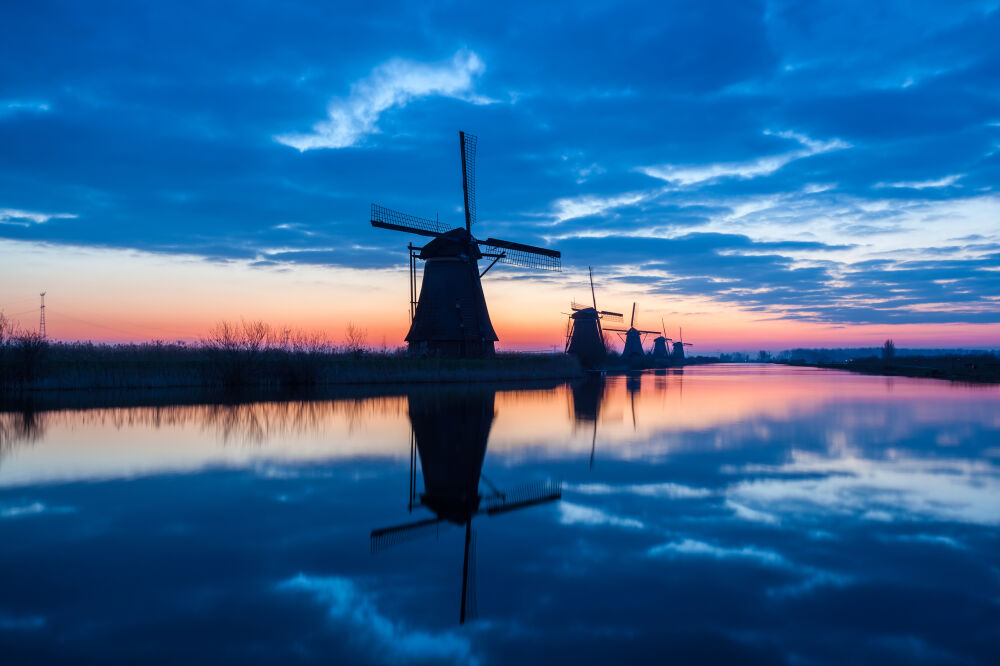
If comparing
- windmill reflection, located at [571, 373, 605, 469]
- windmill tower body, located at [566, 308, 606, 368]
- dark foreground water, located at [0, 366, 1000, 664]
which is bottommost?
windmill reflection, located at [571, 373, 605, 469]

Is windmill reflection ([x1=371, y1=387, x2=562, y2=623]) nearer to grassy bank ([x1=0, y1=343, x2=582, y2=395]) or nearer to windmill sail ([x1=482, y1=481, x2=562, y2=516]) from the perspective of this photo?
windmill sail ([x1=482, y1=481, x2=562, y2=516])

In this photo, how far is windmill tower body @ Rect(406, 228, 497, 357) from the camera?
32.6 meters

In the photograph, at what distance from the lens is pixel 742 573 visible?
17.5 feet

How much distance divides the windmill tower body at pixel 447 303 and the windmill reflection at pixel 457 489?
1612 centimetres

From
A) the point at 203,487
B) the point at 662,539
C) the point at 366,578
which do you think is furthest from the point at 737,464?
the point at 203,487

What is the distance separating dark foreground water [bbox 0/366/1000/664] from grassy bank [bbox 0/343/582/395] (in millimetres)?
15057

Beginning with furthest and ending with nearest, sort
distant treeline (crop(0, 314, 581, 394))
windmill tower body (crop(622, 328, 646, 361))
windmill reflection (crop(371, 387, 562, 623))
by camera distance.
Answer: windmill tower body (crop(622, 328, 646, 361)), distant treeline (crop(0, 314, 581, 394)), windmill reflection (crop(371, 387, 562, 623))

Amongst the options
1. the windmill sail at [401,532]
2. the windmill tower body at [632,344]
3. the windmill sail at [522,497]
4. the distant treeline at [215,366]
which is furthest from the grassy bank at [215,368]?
the windmill tower body at [632,344]

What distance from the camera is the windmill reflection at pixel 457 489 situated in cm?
639

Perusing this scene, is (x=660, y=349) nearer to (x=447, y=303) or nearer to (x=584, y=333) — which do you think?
(x=584, y=333)

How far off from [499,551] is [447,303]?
88.8ft

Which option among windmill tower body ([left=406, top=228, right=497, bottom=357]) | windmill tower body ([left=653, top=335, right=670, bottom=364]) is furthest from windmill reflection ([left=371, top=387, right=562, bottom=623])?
windmill tower body ([left=653, top=335, right=670, bottom=364])

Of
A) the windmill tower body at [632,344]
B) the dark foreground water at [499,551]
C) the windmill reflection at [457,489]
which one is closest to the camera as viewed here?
the dark foreground water at [499,551]

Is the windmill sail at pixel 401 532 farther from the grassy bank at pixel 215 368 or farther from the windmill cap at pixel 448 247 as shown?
the windmill cap at pixel 448 247
